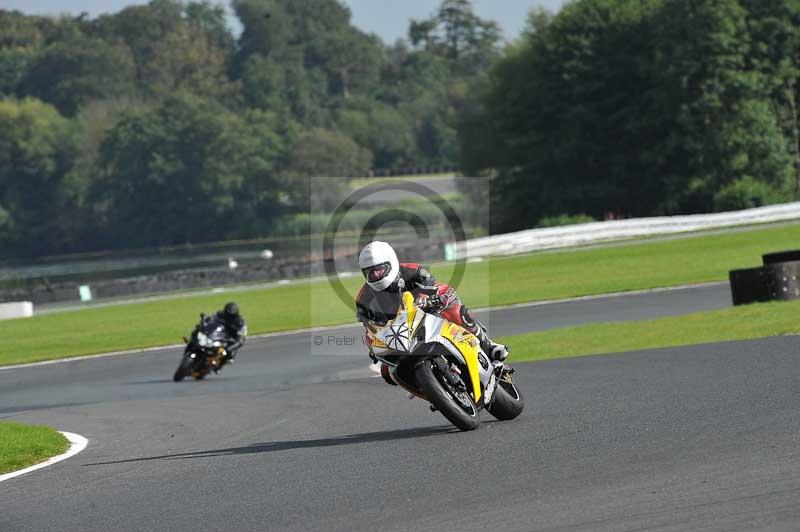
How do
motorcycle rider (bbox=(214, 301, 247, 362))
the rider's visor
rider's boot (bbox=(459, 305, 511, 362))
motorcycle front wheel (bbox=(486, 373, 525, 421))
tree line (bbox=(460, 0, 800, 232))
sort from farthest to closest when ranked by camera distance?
tree line (bbox=(460, 0, 800, 232)) → motorcycle rider (bbox=(214, 301, 247, 362)) → motorcycle front wheel (bbox=(486, 373, 525, 421)) → rider's boot (bbox=(459, 305, 511, 362)) → the rider's visor

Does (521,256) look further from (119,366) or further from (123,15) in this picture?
(123,15)

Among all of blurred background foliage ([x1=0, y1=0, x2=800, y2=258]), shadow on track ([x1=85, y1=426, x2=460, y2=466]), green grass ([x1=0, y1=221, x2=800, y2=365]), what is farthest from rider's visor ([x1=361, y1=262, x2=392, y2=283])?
blurred background foliage ([x1=0, y1=0, x2=800, y2=258])

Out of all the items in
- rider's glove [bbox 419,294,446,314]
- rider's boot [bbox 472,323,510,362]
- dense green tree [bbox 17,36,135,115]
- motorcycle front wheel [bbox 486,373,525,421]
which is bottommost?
motorcycle front wheel [bbox 486,373,525,421]

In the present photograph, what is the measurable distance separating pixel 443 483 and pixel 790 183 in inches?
2339

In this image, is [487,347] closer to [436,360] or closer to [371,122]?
[436,360]

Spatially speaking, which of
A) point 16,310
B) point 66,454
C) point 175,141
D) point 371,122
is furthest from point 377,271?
point 371,122

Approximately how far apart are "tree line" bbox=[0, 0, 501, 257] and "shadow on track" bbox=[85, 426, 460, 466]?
234 ft

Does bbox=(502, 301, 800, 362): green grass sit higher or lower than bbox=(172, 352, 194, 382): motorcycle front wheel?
higher

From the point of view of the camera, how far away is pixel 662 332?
18.5 m

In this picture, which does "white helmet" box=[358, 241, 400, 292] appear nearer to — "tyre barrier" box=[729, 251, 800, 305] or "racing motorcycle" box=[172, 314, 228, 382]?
"racing motorcycle" box=[172, 314, 228, 382]

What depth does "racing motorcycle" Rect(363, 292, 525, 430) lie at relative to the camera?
32.0 feet

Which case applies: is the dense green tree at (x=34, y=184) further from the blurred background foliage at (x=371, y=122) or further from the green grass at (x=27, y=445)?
the green grass at (x=27, y=445)

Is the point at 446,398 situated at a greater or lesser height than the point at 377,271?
lesser

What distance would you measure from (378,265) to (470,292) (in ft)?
86.1
